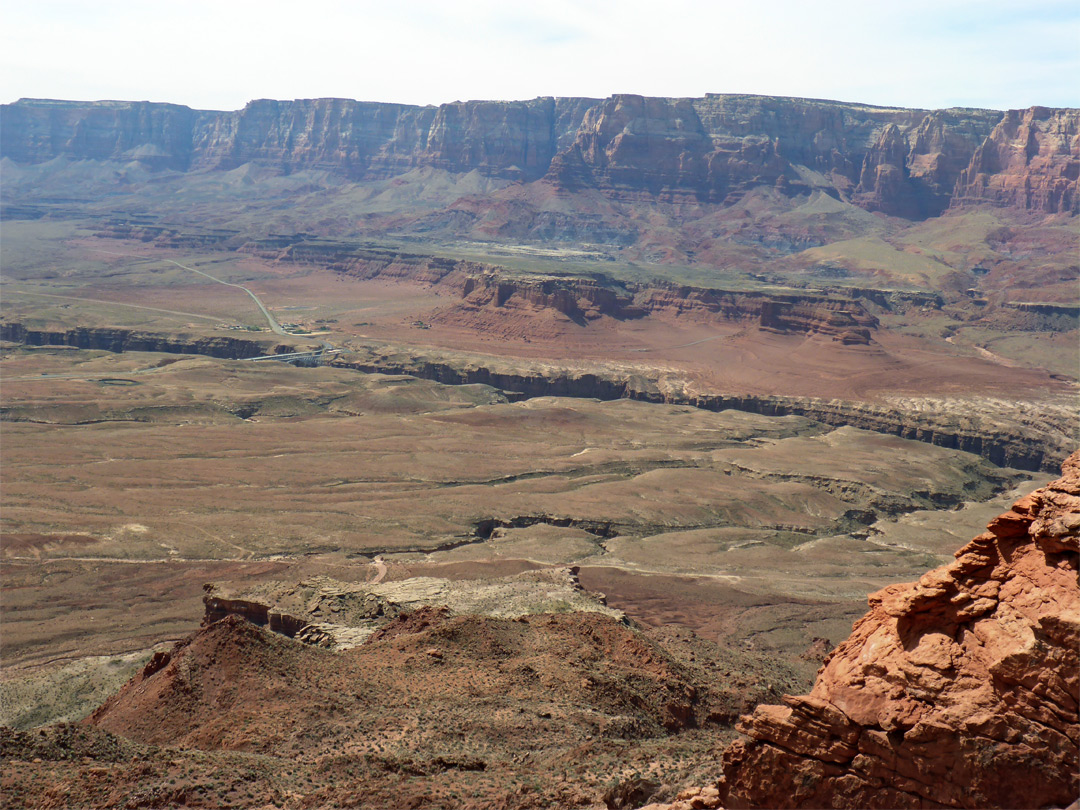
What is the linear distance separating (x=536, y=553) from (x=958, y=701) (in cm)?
4733

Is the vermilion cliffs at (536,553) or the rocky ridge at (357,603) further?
the rocky ridge at (357,603)

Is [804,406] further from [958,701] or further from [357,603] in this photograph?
[958,701]

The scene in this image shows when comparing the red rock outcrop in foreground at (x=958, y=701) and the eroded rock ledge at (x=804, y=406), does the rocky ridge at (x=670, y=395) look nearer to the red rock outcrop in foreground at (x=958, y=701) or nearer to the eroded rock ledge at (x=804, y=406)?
the eroded rock ledge at (x=804, y=406)

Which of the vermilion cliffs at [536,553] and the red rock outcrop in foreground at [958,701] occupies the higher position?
the red rock outcrop in foreground at [958,701]

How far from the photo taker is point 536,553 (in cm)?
6128

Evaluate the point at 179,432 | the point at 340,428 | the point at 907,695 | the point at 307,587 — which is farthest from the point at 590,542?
the point at 907,695

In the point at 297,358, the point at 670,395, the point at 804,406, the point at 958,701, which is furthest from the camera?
the point at 297,358

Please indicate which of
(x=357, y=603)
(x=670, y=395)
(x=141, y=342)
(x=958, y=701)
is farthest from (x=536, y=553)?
(x=141, y=342)

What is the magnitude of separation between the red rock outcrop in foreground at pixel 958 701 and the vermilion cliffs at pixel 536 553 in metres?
A: 0.05

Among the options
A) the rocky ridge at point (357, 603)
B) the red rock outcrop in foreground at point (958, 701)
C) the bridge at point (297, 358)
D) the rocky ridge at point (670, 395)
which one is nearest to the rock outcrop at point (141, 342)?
the rocky ridge at point (670, 395)

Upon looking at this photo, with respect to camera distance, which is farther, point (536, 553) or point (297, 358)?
point (297, 358)

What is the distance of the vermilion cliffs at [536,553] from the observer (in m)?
15.5

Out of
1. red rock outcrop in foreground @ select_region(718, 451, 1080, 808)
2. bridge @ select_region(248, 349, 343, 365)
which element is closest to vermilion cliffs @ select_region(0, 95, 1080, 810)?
red rock outcrop in foreground @ select_region(718, 451, 1080, 808)

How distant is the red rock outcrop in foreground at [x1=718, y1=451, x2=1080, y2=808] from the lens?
1385cm
